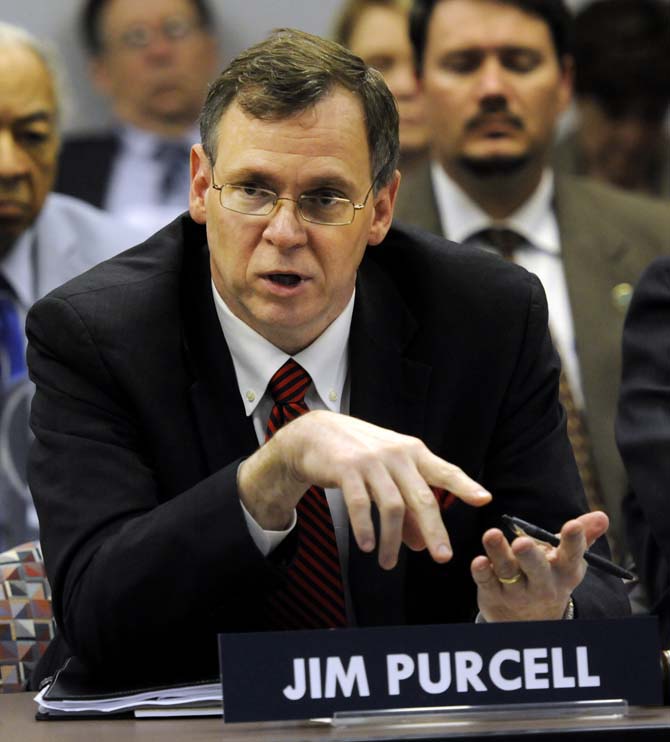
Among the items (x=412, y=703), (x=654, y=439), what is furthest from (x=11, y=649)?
(x=654, y=439)

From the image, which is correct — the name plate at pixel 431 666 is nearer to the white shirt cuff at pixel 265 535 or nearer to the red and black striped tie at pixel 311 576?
the white shirt cuff at pixel 265 535

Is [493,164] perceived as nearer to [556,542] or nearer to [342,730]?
[556,542]

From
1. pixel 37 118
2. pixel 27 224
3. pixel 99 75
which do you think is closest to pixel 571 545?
pixel 27 224

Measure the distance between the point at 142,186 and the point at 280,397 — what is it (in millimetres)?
2489

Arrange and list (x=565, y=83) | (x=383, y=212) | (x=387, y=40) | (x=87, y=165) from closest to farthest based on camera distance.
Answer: (x=383, y=212), (x=87, y=165), (x=565, y=83), (x=387, y=40)

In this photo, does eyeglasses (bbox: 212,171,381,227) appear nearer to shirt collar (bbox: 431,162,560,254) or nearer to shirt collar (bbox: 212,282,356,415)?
shirt collar (bbox: 212,282,356,415)

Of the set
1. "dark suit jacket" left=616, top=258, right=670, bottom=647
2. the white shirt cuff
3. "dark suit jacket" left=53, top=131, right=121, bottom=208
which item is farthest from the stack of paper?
"dark suit jacket" left=53, top=131, right=121, bottom=208

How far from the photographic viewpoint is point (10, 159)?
4543 millimetres

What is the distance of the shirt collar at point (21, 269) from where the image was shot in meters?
4.39

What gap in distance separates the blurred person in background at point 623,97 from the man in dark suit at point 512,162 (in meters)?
0.38

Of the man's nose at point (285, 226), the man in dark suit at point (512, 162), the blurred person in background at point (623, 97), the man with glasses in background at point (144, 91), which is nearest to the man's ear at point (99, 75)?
the man with glasses in background at point (144, 91)

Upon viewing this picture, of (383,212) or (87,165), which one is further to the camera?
(87,165)

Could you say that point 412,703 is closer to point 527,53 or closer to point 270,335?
point 270,335

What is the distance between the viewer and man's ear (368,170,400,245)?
101 inches
